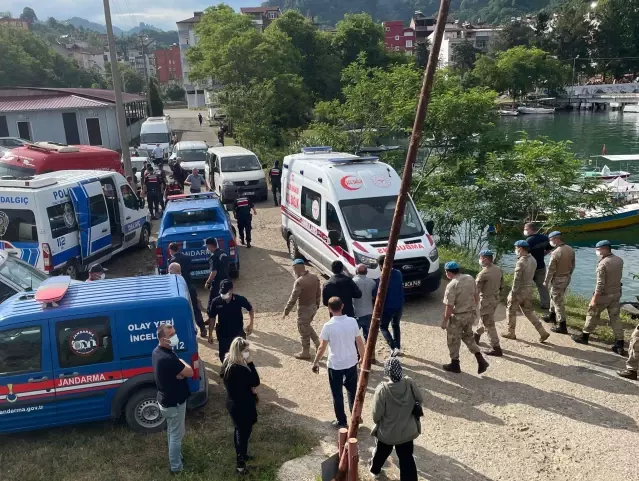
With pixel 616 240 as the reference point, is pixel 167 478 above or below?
above

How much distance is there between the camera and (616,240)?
2475 centimetres

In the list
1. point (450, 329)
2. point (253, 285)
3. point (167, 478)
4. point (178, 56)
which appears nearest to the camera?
point (167, 478)

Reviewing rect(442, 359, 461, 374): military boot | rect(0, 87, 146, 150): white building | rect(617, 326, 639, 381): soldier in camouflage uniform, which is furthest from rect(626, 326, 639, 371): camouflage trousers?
rect(0, 87, 146, 150): white building

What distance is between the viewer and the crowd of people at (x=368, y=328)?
5.60 meters

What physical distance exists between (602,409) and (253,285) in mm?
7631

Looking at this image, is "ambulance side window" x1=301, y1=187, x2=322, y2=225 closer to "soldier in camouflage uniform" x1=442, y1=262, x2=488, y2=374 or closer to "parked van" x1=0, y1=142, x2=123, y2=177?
"soldier in camouflage uniform" x1=442, y1=262, x2=488, y2=374

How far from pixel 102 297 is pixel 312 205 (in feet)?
22.1

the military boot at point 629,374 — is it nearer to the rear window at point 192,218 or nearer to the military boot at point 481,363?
the military boot at point 481,363

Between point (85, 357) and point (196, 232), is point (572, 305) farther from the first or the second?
point (85, 357)

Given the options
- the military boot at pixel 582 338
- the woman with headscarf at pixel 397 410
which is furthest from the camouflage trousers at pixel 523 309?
the woman with headscarf at pixel 397 410

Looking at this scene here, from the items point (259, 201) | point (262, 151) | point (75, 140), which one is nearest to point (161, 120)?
point (75, 140)

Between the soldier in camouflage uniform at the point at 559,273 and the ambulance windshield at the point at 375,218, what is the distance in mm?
2787

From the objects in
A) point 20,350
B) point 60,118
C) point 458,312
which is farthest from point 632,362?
point 60,118

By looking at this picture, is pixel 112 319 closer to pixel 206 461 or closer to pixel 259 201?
pixel 206 461
